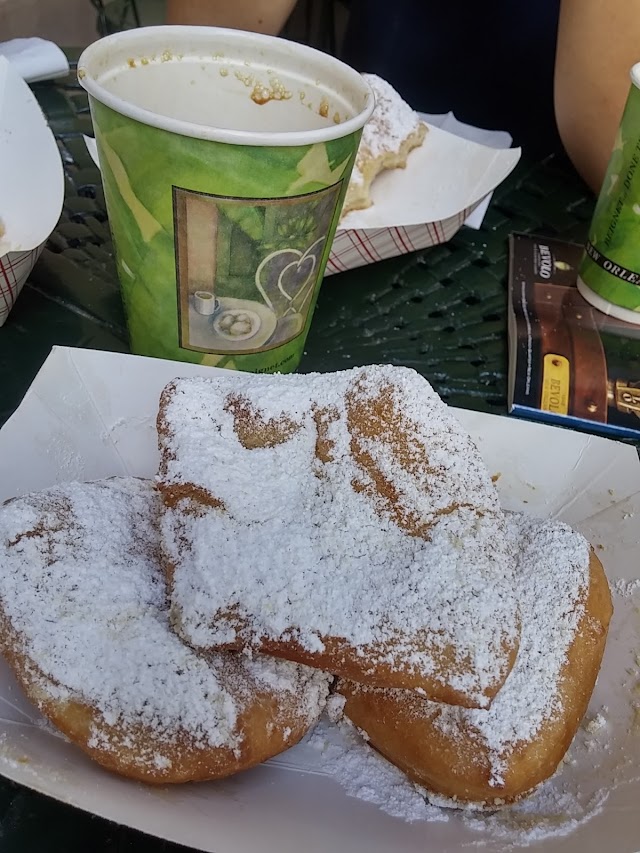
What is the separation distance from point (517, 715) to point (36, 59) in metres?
1.50

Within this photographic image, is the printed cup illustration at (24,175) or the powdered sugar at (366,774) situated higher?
the printed cup illustration at (24,175)

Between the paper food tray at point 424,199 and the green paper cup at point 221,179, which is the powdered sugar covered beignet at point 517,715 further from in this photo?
the paper food tray at point 424,199

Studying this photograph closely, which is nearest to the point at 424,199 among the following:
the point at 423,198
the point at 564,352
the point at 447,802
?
the point at 423,198

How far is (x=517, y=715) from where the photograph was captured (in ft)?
1.87

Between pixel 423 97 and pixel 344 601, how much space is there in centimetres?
174

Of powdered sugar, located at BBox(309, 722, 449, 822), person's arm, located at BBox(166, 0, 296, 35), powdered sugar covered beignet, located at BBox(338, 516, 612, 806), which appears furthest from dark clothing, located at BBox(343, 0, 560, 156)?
powdered sugar, located at BBox(309, 722, 449, 822)

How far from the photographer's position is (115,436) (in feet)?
2.75

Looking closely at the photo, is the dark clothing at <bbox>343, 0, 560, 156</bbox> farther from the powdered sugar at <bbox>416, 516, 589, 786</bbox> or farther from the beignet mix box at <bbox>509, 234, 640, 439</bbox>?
the powdered sugar at <bbox>416, 516, 589, 786</bbox>

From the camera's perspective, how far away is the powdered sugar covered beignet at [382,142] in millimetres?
Answer: 1240

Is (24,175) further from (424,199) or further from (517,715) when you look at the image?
(517,715)

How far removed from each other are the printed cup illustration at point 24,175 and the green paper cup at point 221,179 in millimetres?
218

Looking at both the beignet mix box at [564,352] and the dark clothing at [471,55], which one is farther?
the dark clothing at [471,55]

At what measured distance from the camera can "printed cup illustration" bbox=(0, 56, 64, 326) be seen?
0.97 metres

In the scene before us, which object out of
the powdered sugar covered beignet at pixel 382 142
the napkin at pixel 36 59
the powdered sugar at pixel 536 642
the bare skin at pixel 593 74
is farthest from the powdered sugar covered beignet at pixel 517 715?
A: the napkin at pixel 36 59
